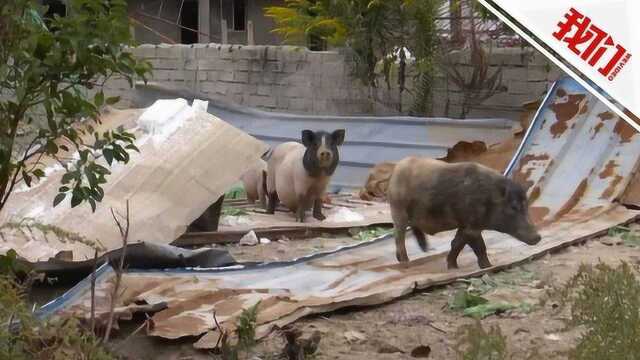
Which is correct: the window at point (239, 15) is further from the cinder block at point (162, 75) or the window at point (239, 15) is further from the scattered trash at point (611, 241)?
the scattered trash at point (611, 241)

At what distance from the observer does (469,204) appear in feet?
20.5

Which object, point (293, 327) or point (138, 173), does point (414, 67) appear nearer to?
point (138, 173)

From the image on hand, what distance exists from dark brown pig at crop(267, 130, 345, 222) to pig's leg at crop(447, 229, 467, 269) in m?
2.75

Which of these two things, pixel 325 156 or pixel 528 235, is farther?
pixel 325 156

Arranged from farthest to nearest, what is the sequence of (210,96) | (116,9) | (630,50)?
1. (210,96)
2. (116,9)
3. (630,50)

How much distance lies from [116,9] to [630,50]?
2126 millimetres

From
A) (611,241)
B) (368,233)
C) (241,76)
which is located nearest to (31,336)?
(611,241)

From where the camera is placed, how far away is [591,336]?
302cm

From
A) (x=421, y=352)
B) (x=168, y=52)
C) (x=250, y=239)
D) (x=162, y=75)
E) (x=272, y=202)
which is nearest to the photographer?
(x=421, y=352)

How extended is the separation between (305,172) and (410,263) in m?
2.70

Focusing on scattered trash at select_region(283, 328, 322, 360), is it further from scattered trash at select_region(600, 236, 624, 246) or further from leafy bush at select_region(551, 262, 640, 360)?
scattered trash at select_region(600, 236, 624, 246)

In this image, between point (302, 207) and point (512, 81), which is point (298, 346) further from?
point (512, 81)

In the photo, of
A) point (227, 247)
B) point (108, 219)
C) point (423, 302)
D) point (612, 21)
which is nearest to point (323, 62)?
point (227, 247)

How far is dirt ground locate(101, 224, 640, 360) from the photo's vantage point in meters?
4.60
